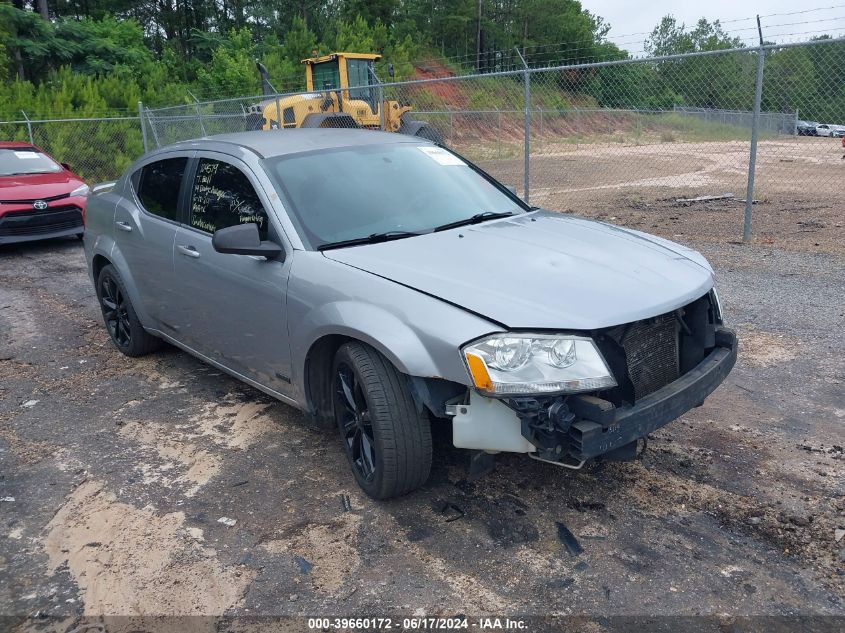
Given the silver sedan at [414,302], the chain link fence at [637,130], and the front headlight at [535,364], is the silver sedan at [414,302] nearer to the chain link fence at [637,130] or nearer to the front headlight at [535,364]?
the front headlight at [535,364]

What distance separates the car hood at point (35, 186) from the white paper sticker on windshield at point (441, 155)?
7566 millimetres

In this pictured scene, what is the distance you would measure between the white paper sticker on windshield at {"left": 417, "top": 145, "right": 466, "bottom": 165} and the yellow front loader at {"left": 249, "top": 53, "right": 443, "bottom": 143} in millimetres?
12631

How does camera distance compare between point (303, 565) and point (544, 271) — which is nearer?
point (303, 565)

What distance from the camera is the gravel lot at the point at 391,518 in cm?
265

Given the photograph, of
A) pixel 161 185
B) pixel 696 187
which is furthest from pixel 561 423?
pixel 696 187

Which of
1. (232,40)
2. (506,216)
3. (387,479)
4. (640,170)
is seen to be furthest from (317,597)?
(232,40)

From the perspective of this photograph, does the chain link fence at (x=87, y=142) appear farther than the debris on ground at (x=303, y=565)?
Yes

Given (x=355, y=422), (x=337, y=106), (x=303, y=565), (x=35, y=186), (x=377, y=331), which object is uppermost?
(x=337, y=106)

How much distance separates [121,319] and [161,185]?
4.08ft

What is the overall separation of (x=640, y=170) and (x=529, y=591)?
19351 millimetres

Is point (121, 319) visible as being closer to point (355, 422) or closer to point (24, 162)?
point (355, 422)

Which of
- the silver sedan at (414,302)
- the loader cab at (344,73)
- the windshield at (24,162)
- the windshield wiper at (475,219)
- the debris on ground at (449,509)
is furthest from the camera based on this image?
the loader cab at (344,73)

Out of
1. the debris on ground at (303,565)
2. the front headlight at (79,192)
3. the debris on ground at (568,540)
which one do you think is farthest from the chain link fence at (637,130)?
the debris on ground at (303,565)

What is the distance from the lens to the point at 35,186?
394 inches
